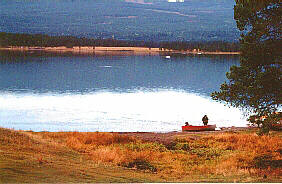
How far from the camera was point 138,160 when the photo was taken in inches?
658

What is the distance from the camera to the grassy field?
11.6m

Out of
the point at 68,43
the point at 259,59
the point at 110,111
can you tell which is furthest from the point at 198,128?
the point at 68,43

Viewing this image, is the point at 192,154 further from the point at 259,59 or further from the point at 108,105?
the point at 108,105

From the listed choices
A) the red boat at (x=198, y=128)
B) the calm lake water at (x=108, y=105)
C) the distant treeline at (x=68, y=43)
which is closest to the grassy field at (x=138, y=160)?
the red boat at (x=198, y=128)

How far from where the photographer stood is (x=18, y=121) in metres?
44.4

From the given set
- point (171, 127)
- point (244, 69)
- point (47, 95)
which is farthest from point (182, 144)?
point (47, 95)

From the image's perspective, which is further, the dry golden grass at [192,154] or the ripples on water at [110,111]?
the ripples on water at [110,111]

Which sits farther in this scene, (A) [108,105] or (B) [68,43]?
(B) [68,43]

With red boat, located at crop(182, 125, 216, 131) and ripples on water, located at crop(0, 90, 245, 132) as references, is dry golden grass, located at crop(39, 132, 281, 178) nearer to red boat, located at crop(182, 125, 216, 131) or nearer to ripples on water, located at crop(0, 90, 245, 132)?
red boat, located at crop(182, 125, 216, 131)

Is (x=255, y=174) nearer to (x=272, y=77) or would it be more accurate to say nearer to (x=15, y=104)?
(x=272, y=77)

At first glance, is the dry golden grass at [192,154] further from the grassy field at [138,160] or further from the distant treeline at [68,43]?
the distant treeline at [68,43]

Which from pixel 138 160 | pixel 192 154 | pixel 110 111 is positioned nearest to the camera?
pixel 138 160

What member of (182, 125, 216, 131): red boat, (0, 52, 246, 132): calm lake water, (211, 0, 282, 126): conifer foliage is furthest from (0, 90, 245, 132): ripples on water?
(211, 0, 282, 126): conifer foliage

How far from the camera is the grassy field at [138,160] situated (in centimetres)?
1162
